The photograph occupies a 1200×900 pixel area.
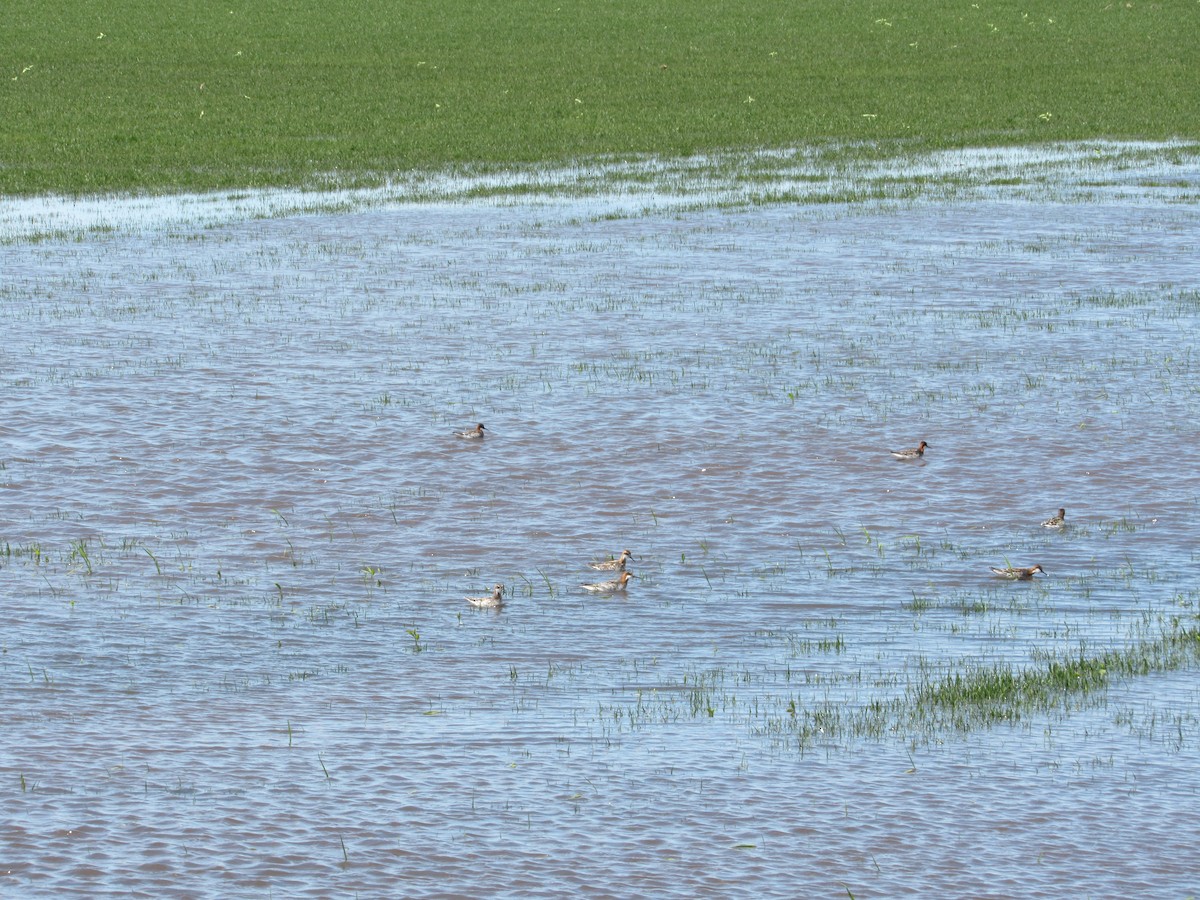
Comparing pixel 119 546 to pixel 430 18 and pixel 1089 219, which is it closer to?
pixel 1089 219

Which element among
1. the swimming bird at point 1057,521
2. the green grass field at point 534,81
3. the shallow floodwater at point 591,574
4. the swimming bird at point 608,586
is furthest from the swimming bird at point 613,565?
the green grass field at point 534,81

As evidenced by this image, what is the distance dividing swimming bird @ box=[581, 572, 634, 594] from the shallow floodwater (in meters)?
0.12

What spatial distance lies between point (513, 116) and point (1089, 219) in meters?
20.1

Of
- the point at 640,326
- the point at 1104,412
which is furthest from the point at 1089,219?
the point at 1104,412

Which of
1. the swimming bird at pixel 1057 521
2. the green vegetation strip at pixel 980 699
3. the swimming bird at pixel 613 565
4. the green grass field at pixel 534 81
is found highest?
the green vegetation strip at pixel 980 699

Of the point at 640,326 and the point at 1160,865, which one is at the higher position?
the point at 1160,865

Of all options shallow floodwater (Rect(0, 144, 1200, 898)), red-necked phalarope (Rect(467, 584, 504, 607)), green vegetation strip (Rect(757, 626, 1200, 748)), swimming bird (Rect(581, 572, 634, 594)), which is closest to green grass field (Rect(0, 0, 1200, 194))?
shallow floodwater (Rect(0, 144, 1200, 898))

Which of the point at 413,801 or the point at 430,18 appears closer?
the point at 413,801

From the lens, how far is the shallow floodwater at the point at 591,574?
11.2 metres

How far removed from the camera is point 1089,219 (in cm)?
3747

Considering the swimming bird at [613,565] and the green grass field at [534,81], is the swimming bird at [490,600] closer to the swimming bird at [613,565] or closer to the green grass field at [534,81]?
the swimming bird at [613,565]

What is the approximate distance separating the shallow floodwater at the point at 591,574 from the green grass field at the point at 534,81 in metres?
15.3

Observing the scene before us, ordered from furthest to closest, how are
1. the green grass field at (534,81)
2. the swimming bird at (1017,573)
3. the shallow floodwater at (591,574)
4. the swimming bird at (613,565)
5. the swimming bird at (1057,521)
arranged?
the green grass field at (534,81) → the swimming bird at (1057,521) → the swimming bird at (613,565) → the swimming bird at (1017,573) → the shallow floodwater at (591,574)

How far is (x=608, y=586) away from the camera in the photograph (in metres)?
15.9
